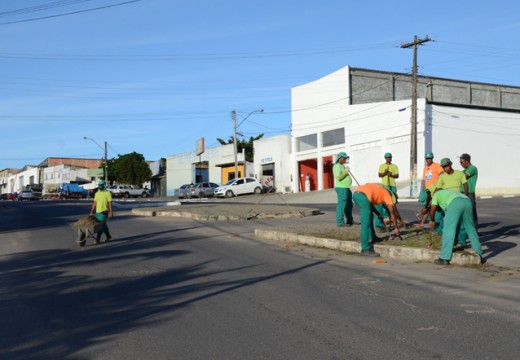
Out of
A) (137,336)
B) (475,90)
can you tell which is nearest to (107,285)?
Result: (137,336)

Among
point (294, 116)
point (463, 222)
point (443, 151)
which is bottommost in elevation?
point (463, 222)

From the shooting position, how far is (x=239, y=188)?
1898 inches

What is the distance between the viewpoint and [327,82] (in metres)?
47.4

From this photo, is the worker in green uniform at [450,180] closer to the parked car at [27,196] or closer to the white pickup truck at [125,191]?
the white pickup truck at [125,191]

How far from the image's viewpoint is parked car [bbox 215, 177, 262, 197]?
158 ft

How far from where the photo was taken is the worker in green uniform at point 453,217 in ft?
29.3

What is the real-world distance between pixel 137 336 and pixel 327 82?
4336cm

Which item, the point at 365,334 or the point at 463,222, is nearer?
the point at 365,334

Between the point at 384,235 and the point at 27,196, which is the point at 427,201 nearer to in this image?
the point at 384,235

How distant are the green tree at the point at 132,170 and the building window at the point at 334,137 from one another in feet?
128

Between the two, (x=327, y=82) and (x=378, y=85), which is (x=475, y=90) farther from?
(x=327, y=82)

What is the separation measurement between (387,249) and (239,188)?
37.9 m

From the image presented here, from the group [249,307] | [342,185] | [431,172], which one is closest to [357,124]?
[342,185]

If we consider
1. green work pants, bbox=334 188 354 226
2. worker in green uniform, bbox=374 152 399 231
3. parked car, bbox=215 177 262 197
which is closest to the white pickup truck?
parked car, bbox=215 177 262 197
